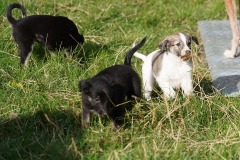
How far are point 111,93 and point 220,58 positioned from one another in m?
2.29

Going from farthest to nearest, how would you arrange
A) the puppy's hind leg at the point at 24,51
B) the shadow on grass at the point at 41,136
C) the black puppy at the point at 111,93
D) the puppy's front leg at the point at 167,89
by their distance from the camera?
Result: the puppy's hind leg at the point at 24,51
the puppy's front leg at the point at 167,89
the black puppy at the point at 111,93
the shadow on grass at the point at 41,136

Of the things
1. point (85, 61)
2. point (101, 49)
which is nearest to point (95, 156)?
point (85, 61)

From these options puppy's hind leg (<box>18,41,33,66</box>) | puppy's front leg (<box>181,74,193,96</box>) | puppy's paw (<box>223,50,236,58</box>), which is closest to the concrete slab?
puppy's paw (<box>223,50,236,58</box>)

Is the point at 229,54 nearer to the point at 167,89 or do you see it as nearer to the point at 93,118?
the point at 167,89

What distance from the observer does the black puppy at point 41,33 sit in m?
5.92

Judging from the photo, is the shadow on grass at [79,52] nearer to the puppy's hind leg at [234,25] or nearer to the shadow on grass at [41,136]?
the shadow on grass at [41,136]

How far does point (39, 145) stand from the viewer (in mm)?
4332

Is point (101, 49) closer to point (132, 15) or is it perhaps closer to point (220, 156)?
point (132, 15)

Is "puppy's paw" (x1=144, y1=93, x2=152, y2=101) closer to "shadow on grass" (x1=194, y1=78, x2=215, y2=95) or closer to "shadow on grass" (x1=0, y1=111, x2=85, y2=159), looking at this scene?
"shadow on grass" (x1=194, y1=78, x2=215, y2=95)

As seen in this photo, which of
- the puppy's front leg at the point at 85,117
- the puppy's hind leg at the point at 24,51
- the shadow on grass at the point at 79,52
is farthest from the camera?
the shadow on grass at the point at 79,52

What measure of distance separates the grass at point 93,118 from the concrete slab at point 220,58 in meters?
0.13

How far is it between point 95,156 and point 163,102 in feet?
3.47

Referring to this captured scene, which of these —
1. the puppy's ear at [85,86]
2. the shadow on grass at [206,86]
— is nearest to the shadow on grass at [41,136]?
the puppy's ear at [85,86]

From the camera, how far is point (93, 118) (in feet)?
15.5
